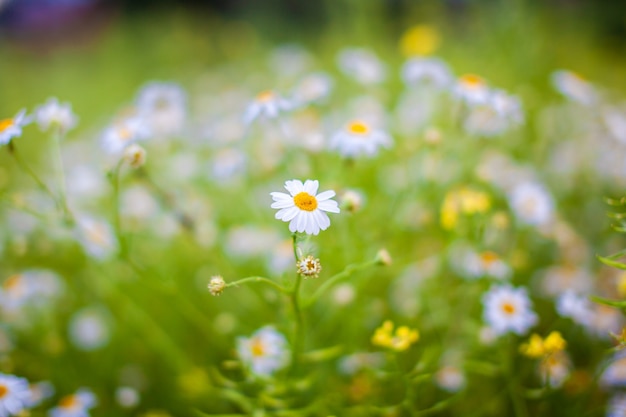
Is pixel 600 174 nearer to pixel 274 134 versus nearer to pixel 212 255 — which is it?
pixel 274 134

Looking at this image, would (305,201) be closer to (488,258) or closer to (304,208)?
(304,208)

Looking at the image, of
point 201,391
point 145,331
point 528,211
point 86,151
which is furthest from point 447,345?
point 86,151

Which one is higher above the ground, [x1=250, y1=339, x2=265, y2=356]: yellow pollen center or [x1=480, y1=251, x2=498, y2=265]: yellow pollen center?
[x1=480, y1=251, x2=498, y2=265]: yellow pollen center

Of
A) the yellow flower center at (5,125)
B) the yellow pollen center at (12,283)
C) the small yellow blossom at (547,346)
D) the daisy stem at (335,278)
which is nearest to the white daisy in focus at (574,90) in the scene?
the small yellow blossom at (547,346)

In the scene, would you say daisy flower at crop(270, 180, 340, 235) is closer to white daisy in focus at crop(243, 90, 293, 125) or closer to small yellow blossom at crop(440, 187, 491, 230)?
white daisy in focus at crop(243, 90, 293, 125)

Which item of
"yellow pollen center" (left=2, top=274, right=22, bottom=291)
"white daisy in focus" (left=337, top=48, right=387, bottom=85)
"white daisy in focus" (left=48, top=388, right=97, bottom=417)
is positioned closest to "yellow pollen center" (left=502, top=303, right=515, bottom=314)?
"white daisy in focus" (left=337, top=48, right=387, bottom=85)
